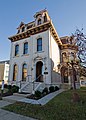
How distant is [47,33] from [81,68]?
7.58 metres

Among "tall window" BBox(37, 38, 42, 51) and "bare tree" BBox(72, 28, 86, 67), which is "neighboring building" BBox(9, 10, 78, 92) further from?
"bare tree" BBox(72, 28, 86, 67)

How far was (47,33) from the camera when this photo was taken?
48.6 feet

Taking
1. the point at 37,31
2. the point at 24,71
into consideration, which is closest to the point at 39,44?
the point at 37,31

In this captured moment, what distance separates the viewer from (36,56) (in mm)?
15180

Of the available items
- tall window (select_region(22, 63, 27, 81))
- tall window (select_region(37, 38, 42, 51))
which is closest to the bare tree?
tall window (select_region(37, 38, 42, 51))

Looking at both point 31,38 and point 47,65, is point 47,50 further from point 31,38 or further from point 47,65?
point 31,38

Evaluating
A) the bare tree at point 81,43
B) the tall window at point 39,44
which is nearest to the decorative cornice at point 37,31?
the tall window at point 39,44

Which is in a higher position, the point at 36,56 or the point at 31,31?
the point at 31,31

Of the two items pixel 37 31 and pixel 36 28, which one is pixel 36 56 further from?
pixel 36 28

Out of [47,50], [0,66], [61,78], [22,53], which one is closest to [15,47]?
[22,53]

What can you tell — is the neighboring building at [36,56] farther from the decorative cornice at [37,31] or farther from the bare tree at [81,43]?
the bare tree at [81,43]

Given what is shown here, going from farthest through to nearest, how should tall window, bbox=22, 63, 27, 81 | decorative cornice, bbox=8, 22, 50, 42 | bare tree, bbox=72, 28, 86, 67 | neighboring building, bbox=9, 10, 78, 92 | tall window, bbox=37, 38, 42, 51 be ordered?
tall window, bbox=22, 63, 27, 81 < tall window, bbox=37, 38, 42, 51 < decorative cornice, bbox=8, 22, 50, 42 < neighboring building, bbox=9, 10, 78, 92 < bare tree, bbox=72, 28, 86, 67

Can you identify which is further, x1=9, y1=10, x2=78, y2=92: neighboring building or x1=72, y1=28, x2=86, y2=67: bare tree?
x1=9, y1=10, x2=78, y2=92: neighboring building

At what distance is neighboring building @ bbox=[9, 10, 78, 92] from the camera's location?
13797 millimetres
